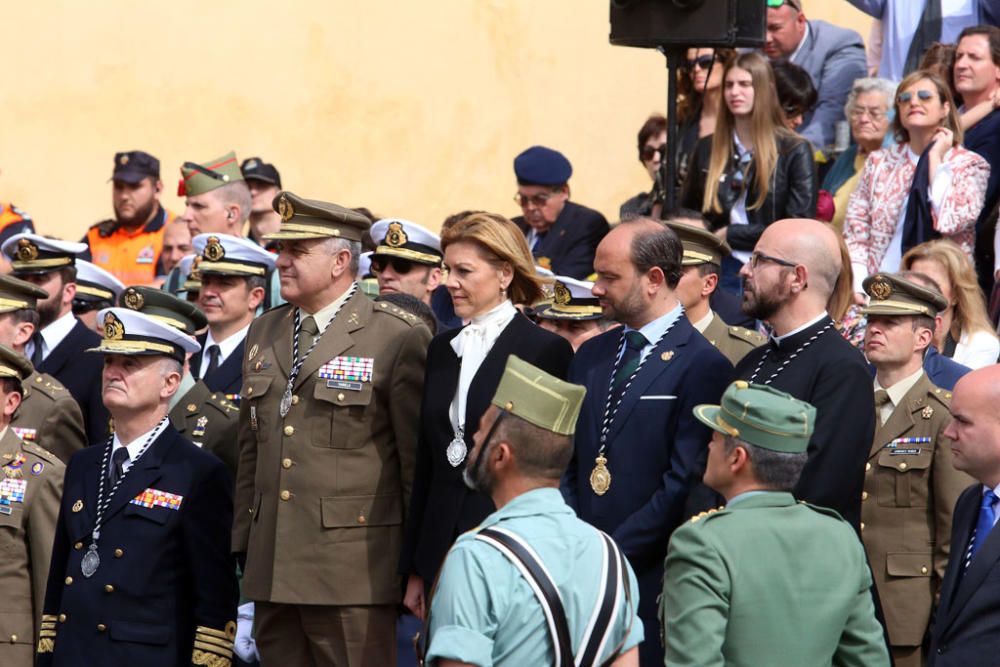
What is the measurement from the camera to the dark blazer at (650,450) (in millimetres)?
5297

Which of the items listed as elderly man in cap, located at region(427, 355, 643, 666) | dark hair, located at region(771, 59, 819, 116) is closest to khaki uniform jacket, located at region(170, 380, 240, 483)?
elderly man in cap, located at region(427, 355, 643, 666)

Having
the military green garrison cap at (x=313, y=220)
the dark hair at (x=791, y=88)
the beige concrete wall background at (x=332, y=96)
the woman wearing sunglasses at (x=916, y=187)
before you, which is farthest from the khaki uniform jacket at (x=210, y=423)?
the beige concrete wall background at (x=332, y=96)

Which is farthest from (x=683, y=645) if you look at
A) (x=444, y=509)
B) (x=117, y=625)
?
(x=117, y=625)

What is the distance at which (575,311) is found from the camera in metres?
7.16

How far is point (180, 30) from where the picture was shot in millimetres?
12758

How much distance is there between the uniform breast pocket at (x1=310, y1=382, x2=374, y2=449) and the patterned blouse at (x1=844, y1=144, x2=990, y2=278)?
3.74m

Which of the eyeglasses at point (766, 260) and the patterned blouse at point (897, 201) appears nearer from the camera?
the eyeglasses at point (766, 260)

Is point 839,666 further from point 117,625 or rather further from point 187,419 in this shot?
point 187,419

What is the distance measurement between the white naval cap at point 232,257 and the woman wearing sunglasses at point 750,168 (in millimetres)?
2508

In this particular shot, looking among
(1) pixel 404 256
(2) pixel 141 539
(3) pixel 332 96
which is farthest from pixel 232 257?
(3) pixel 332 96

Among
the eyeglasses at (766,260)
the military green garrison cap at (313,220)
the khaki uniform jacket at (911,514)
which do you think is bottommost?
the khaki uniform jacket at (911,514)

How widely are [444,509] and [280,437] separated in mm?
703

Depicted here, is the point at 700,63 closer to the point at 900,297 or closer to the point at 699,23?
the point at 699,23

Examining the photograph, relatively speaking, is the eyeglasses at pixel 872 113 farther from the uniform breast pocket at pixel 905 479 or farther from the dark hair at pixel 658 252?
the dark hair at pixel 658 252
